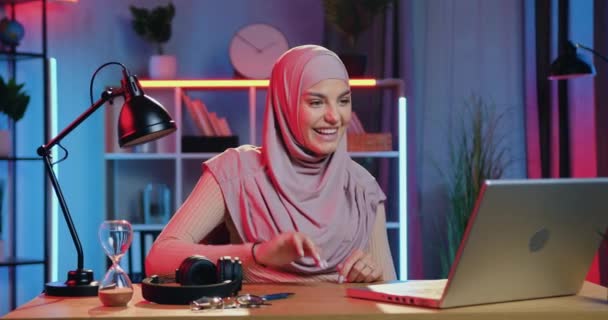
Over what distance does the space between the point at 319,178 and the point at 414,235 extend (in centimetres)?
301

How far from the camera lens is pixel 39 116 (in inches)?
216

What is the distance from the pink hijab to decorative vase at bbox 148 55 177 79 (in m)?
2.68

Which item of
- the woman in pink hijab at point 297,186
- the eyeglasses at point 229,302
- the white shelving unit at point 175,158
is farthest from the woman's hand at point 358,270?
the white shelving unit at point 175,158

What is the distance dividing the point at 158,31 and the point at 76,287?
11.1 ft

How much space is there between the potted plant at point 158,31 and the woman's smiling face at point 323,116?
9.15 ft

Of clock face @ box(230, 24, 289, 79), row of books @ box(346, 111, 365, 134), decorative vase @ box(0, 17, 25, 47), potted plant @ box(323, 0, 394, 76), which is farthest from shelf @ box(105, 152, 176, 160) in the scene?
potted plant @ box(323, 0, 394, 76)

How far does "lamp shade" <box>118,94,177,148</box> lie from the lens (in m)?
2.33

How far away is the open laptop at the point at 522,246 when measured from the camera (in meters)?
1.64

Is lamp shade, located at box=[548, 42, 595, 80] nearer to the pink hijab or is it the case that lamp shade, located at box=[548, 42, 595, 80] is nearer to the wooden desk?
the pink hijab

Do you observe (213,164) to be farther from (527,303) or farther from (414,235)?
(414,235)

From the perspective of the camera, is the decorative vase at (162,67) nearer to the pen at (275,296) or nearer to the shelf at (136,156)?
the shelf at (136,156)

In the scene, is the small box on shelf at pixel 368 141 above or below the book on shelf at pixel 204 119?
below

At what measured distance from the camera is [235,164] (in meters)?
2.57

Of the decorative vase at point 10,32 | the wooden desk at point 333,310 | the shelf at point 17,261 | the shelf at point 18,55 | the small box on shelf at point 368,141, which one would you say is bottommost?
the shelf at point 17,261
